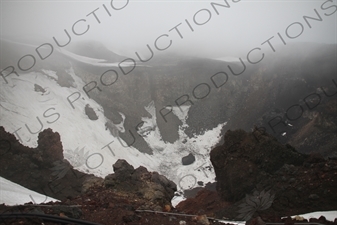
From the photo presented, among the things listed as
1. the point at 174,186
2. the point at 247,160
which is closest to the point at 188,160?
the point at 247,160

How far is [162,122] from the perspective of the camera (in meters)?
41.4

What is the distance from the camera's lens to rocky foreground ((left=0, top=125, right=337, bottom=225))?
261 inches

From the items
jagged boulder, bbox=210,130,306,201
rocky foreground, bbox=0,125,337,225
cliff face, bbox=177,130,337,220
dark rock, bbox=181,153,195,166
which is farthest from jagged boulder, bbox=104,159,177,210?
dark rock, bbox=181,153,195,166

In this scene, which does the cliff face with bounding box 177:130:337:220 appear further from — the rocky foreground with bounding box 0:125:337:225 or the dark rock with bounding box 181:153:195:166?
the dark rock with bounding box 181:153:195:166

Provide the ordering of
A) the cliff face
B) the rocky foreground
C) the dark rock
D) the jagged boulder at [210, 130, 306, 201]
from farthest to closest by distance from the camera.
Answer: the dark rock
the jagged boulder at [210, 130, 306, 201]
the cliff face
the rocky foreground

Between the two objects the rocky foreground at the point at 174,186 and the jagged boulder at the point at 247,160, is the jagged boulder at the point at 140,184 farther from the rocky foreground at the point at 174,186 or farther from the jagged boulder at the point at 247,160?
the jagged boulder at the point at 247,160

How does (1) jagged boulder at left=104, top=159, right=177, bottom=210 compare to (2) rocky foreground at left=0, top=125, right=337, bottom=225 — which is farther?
(1) jagged boulder at left=104, top=159, right=177, bottom=210

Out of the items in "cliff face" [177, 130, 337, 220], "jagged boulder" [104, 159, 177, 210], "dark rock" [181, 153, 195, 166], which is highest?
"jagged boulder" [104, 159, 177, 210]

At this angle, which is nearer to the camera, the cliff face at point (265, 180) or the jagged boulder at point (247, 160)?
the cliff face at point (265, 180)

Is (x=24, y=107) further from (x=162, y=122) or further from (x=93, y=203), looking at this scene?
(x=93, y=203)

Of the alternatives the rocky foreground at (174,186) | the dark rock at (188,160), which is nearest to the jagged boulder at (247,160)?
the rocky foreground at (174,186)

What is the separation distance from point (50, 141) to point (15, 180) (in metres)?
4.06

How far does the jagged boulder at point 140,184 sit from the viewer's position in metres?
10.1

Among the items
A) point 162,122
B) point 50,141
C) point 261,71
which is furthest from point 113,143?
point 261,71
